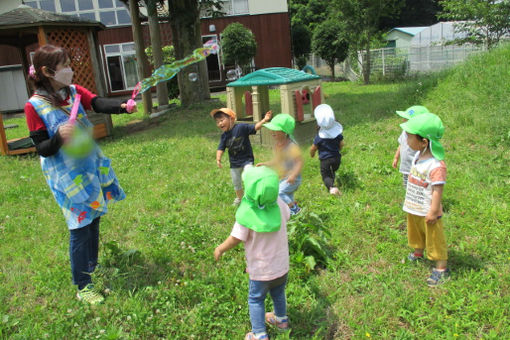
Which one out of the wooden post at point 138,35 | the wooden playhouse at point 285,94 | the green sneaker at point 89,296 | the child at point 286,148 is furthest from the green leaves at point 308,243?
the wooden post at point 138,35

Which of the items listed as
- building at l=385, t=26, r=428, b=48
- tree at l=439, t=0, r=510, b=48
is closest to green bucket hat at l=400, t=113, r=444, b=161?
tree at l=439, t=0, r=510, b=48

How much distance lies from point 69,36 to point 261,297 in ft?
33.0

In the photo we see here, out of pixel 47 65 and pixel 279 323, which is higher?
pixel 47 65

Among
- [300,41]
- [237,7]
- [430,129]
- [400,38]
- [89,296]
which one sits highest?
[237,7]

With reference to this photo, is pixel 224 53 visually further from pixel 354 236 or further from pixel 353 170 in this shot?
pixel 354 236

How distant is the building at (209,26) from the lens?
77.2 feet

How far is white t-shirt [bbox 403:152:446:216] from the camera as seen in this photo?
10.1 ft

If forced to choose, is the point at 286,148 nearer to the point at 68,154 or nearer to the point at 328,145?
the point at 328,145

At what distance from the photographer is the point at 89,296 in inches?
126

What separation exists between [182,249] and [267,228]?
173 centimetres

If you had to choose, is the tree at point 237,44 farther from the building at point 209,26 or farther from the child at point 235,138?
the child at point 235,138

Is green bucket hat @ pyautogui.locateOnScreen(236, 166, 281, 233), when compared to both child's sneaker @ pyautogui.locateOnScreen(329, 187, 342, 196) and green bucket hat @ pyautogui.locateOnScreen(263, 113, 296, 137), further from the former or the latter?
child's sneaker @ pyautogui.locateOnScreen(329, 187, 342, 196)

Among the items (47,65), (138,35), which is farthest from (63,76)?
(138,35)

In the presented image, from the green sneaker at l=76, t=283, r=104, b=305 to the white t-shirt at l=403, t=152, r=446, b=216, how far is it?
2.65m
